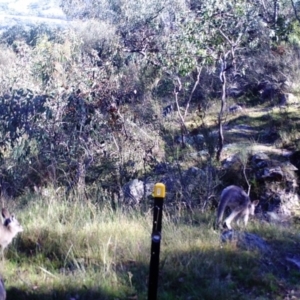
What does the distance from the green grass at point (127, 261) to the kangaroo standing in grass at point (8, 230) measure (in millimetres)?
112

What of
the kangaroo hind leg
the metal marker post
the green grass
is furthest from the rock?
the metal marker post

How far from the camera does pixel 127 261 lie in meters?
5.75

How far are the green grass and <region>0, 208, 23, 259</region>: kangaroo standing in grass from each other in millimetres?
112

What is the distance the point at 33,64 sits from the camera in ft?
52.1

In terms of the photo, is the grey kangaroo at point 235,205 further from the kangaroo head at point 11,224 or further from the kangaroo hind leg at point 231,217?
the kangaroo head at point 11,224

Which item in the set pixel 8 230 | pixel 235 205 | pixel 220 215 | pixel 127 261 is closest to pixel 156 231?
pixel 127 261

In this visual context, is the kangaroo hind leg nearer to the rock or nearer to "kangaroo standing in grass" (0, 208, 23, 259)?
"kangaroo standing in grass" (0, 208, 23, 259)

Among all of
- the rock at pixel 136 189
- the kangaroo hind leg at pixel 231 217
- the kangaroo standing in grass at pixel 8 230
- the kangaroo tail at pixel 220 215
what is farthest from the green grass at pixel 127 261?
the rock at pixel 136 189

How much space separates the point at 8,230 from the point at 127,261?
1276 mm

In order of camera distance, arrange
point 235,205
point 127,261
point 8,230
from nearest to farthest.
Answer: point 127,261 → point 8,230 → point 235,205

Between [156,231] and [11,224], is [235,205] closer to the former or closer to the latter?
[11,224]

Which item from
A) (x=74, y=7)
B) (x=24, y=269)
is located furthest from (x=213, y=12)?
(x=74, y=7)

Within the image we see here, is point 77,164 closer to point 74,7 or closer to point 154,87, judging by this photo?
point 154,87

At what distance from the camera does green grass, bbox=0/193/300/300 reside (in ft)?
17.0
